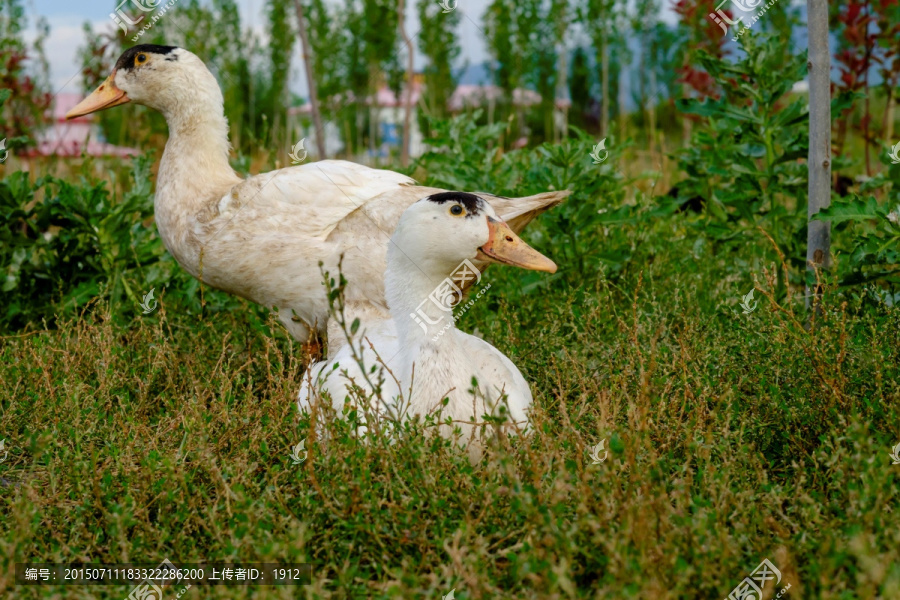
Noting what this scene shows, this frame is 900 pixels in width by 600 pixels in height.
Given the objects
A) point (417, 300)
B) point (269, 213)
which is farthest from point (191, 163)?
point (417, 300)

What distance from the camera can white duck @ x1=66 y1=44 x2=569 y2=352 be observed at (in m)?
3.81

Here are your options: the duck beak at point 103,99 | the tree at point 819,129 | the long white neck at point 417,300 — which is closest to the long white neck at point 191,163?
the duck beak at point 103,99

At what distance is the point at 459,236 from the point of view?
303 cm

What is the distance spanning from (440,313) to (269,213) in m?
1.23

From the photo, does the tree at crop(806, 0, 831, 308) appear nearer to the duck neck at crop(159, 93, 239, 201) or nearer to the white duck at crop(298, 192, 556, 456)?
the white duck at crop(298, 192, 556, 456)

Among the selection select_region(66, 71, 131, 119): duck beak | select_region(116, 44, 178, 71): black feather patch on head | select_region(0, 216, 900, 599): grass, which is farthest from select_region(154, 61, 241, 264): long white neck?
select_region(0, 216, 900, 599): grass

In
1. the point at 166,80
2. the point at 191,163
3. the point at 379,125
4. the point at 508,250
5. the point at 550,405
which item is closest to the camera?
the point at 508,250

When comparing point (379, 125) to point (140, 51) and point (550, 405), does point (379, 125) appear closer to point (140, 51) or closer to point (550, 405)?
point (140, 51)

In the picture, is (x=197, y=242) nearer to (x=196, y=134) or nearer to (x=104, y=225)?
(x=196, y=134)

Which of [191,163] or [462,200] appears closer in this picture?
[462,200]

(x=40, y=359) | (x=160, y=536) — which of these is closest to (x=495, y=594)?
(x=160, y=536)

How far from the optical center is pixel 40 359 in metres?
3.45

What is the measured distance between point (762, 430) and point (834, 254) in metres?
1.42

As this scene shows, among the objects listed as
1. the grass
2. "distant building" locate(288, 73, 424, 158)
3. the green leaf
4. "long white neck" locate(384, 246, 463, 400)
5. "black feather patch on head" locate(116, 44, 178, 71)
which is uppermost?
"black feather patch on head" locate(116, 44, 178, 71)
